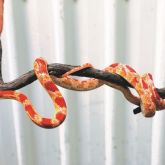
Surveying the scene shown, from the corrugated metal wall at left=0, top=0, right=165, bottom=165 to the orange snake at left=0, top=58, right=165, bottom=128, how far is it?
85 cm

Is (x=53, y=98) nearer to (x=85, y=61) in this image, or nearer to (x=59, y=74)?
(x=59, y=74)

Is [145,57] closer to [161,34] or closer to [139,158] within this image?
[161,34]

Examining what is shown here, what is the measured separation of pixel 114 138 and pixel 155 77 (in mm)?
332

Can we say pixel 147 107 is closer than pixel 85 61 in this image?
Yes

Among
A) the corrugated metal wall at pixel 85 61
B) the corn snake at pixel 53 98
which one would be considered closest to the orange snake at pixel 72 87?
the corn snake at pixel 53 98

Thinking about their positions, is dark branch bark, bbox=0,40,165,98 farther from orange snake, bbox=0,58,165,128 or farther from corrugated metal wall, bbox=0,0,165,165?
corrugated metal wall, bbox=0,0,165,165

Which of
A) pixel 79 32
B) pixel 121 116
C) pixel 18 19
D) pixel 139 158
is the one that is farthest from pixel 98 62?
pixel 139 158

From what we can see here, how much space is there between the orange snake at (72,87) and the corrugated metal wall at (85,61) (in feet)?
2.78

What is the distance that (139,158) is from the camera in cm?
154

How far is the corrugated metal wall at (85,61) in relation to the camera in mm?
1329

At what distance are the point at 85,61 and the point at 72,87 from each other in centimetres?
Answer: 88

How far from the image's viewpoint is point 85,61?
1.38m

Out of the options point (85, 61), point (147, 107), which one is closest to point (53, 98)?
point (147, 107)

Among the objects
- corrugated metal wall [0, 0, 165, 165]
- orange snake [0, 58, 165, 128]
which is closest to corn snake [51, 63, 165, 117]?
orange snake [0, 58, 165, 128]
